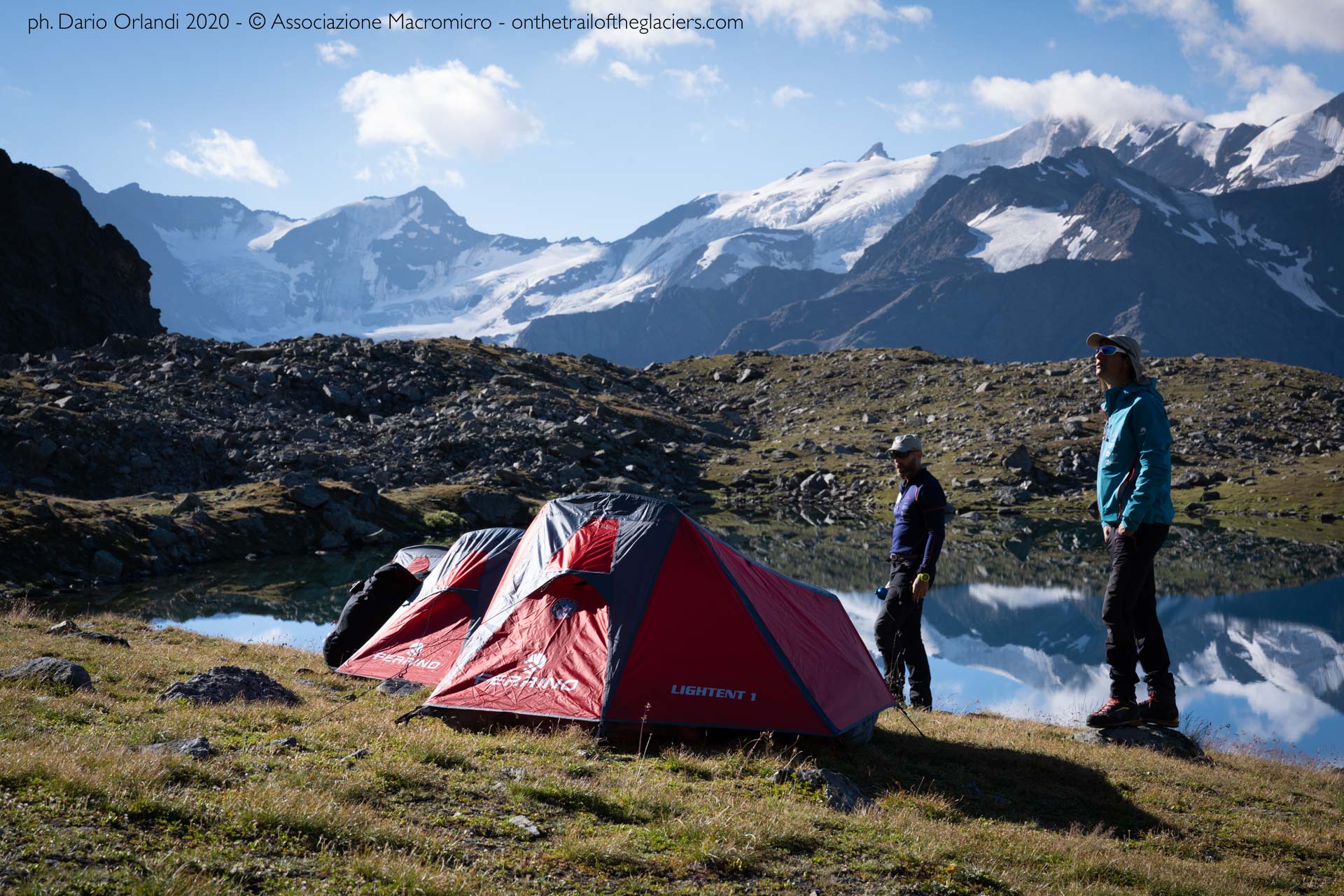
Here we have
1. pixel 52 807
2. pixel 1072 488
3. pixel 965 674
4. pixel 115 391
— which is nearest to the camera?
pixel 52 807

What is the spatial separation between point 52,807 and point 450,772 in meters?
2.78

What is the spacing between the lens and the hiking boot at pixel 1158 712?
431 inches

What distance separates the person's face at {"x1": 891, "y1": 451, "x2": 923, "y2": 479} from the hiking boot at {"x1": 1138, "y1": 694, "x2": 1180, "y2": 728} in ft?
12.7

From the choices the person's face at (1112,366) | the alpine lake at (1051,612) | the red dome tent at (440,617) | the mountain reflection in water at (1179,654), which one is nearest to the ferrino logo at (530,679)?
the red dome tent at (440,617)

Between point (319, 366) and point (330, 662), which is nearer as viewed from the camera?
point (330, 662)

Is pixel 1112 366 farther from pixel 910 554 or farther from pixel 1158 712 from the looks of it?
pixel 1158 712

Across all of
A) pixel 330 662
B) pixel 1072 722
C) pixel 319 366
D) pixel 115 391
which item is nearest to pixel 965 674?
pixel 1072 722

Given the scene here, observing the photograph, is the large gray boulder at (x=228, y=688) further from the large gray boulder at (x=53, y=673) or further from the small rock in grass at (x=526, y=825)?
the small rock in grass at (x=526, y=825)

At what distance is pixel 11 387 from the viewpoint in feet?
141

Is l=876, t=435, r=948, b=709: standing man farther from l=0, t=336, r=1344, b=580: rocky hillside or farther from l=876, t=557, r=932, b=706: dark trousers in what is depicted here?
l=0, t=336, r=1344, b=580: rocky hillside

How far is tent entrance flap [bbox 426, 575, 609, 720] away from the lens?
381 inches

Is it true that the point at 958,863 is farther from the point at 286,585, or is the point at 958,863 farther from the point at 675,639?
the point at 286,585

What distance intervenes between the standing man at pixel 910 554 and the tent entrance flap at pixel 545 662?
4246 millimetres

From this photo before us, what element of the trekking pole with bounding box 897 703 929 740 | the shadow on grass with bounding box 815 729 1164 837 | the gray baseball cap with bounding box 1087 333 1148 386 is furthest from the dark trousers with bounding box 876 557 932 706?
the gray baseball cap with bounding box 1087 333 1148 386
